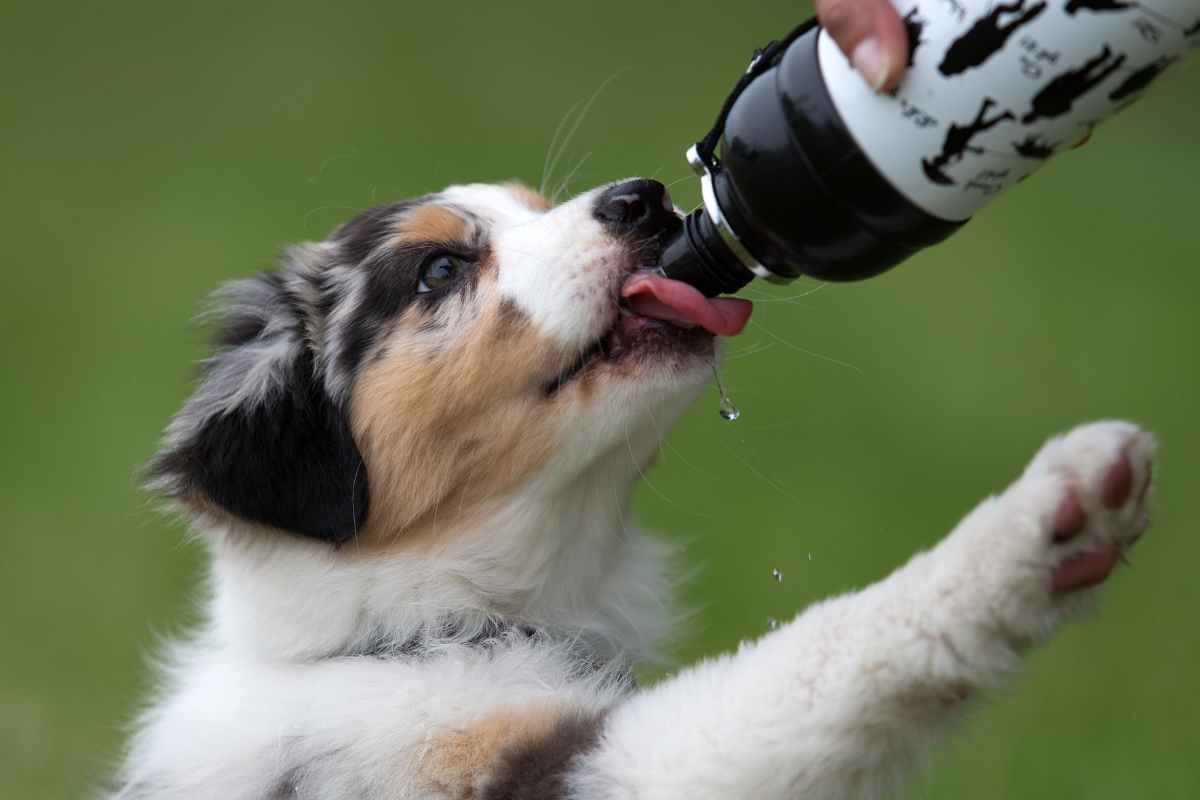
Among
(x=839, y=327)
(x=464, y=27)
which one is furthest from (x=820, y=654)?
(x=464, y=27)

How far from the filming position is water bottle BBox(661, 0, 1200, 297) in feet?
8.76

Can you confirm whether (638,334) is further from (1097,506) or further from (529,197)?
(1097,506)

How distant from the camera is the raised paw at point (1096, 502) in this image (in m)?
2.56

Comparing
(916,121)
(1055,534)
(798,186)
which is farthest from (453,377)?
(1055,534)

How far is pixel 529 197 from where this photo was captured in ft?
14.0

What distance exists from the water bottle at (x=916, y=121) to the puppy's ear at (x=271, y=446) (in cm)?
113

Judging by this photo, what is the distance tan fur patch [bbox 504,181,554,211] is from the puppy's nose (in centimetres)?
55

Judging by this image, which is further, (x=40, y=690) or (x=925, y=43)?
(x=40, y=690)

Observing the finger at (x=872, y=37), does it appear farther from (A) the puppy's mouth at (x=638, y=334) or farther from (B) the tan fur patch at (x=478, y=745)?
(B) the tan fur patch at (x=478, y=745)

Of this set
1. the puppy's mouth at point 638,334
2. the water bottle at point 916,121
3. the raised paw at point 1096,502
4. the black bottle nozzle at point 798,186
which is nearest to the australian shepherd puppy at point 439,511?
the puppy's mouth at point 638,334

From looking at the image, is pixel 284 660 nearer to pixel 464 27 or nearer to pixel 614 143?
pixel 614 143

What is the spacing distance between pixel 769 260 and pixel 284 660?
1.48 m

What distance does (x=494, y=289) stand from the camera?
374 centimetres

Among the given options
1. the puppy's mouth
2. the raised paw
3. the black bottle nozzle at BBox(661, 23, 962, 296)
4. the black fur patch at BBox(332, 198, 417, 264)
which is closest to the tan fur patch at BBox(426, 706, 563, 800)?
the puppy's mouth
